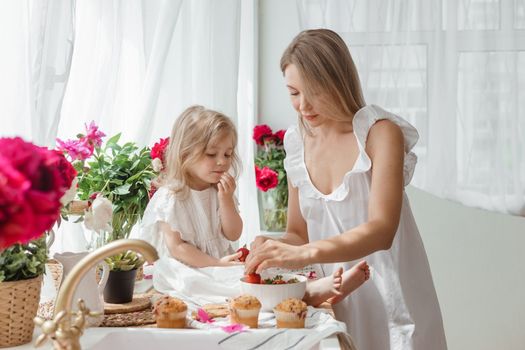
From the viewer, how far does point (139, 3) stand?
8.04 ft

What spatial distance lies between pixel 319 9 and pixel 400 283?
2.03 meters

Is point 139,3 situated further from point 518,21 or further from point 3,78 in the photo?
point 518,21

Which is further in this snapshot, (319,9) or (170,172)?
(319,9)

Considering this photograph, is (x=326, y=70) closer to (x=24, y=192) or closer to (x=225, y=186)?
(x=225, y=186)

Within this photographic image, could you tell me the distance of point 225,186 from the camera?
2002 millimetres

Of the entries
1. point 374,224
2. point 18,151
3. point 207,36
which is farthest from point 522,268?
point 18,151

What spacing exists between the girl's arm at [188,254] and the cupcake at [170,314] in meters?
0.39

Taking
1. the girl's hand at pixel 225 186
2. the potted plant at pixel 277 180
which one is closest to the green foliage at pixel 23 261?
the girl's hand at pixel 225 186

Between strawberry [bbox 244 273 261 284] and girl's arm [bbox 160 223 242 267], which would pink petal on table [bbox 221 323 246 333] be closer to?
strawberry [bbox 244 273 261 284]

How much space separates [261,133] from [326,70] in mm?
1677

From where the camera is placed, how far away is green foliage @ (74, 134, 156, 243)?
6.37 feet

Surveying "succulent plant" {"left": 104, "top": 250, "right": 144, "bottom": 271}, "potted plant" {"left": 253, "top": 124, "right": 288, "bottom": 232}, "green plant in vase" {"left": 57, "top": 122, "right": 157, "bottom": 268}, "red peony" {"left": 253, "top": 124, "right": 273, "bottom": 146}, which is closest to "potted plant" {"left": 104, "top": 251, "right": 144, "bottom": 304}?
"succulent plant" {"left": 104, "top": 250, "right": 144, "bottom": 271}

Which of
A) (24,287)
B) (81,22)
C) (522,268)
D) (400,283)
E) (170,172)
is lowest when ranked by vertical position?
(522,268)

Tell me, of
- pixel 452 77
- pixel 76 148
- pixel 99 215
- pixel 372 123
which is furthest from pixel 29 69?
pixel 452 77
